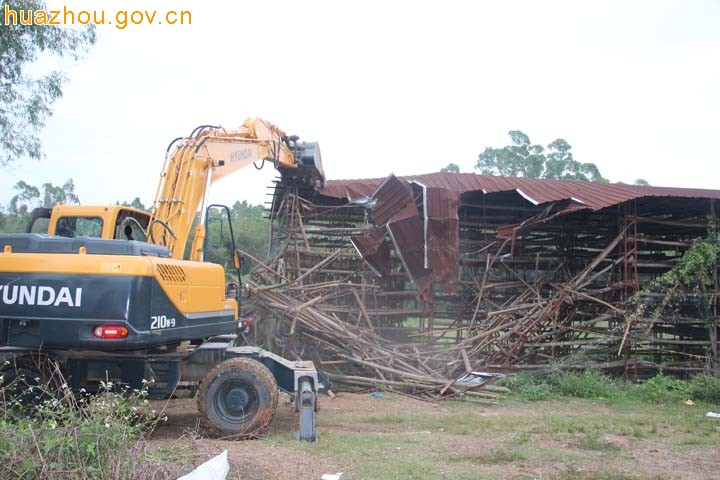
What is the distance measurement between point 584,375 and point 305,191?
23.2 ft

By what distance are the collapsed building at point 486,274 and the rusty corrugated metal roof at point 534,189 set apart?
2.4 inches

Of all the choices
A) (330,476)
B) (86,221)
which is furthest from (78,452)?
(86,221)

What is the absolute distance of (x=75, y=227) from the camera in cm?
757

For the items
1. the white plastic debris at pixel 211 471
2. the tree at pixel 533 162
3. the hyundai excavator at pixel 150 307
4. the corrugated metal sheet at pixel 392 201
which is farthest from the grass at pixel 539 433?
the tree at pixel 533 162

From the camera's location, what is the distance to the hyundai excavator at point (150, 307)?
638 cm

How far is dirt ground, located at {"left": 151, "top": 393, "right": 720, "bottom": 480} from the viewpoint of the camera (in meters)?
5.96

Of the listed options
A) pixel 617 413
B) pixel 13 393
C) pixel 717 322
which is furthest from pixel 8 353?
pixel 717 322

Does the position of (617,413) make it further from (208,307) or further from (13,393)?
(13,393)

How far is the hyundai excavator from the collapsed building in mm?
3446

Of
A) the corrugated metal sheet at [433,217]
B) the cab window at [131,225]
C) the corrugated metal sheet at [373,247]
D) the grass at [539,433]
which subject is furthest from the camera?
the corrugated metal sheet at [373,247]

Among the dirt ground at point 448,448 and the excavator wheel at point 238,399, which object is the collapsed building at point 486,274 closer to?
the dirt ground at point 448,448

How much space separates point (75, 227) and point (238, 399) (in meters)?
2.94

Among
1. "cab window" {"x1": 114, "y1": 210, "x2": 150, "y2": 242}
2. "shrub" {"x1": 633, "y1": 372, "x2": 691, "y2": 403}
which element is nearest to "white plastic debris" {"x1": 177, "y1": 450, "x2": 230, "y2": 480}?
"cab window" {"x1": 114, "y1": 210, "x2": 150, "y2": 242}

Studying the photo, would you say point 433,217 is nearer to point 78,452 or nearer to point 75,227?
point 75,227
